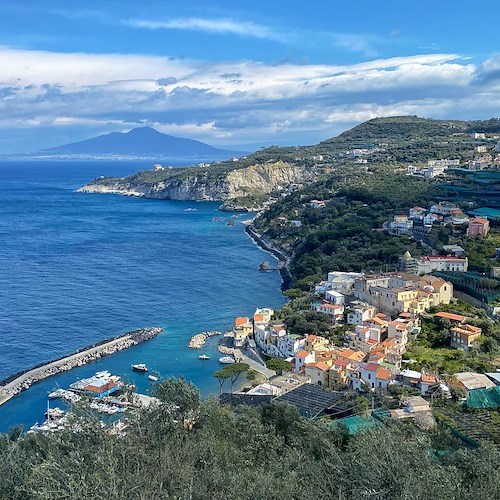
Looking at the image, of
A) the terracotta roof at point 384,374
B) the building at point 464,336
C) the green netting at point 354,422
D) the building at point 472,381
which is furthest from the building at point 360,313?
the green netting at point 354,422

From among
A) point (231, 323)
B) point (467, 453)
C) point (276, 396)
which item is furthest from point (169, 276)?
point (467, 453)

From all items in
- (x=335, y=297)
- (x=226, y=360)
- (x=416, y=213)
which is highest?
(x=416, y=213)

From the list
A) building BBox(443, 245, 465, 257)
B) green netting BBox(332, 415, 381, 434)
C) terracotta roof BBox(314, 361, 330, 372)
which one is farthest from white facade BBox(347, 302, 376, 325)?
green netting BBox(332, 415, 381, 434)

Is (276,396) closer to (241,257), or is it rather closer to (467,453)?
(467,453)

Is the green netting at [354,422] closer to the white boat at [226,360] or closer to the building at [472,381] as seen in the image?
the building at [472,381]

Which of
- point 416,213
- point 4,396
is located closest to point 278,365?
point 4,396

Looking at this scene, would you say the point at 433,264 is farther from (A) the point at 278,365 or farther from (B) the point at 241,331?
(A) the point at 278,365
